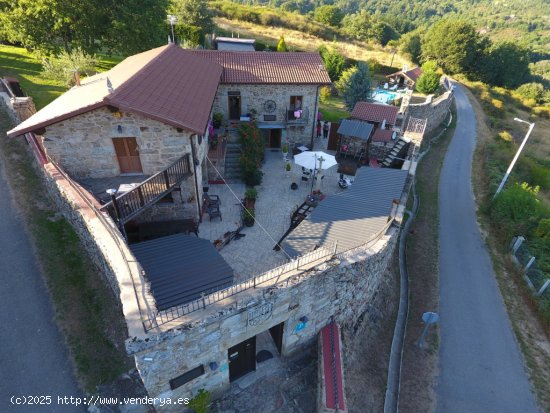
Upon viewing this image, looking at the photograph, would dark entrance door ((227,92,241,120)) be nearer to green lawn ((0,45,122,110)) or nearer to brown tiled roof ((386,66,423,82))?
green lawn ((0,45,122,110))

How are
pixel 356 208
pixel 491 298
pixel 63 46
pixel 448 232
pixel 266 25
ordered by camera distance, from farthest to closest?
pixel 266 25 < pixel 63 46 < pixel 448 232 < pixel 491 298 < pixel 356 208

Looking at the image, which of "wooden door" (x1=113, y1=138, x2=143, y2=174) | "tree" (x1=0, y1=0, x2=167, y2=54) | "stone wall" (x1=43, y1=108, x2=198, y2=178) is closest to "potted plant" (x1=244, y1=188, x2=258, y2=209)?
"stone wall" (x1=43, y1=108, x2=198, y2=178)

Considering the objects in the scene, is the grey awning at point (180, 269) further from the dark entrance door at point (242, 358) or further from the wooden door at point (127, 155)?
the wooden door at point (127, 155)

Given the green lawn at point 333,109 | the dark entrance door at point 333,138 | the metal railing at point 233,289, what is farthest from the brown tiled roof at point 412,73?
the metal railing at point 233,289

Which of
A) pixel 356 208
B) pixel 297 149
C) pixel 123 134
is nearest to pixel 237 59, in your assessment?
pixel 297 149

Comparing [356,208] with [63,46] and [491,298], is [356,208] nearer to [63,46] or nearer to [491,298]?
[491,298]

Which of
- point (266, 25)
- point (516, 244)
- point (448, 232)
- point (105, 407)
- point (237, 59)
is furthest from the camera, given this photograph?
point (266, 25)
